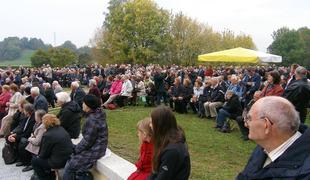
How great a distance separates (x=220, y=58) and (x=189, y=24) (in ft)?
95.9

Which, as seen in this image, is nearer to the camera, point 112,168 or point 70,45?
point 112,168

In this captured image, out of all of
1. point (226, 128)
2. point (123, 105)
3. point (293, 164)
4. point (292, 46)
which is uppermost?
point (292, 46)

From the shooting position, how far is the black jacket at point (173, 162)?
3.74 meters

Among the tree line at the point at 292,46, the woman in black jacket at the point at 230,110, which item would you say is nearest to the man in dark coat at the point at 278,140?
the woman in black jacket at the point at 230,110

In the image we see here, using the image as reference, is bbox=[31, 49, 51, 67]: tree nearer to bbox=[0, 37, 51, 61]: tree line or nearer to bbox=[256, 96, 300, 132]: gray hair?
bbox=[0, 37, 51, 61]: tree line

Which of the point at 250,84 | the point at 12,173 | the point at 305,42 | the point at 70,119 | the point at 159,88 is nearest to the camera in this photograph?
the point at 12,173

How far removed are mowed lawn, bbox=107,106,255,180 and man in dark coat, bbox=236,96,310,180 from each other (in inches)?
133

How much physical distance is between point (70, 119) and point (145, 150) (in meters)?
3.90

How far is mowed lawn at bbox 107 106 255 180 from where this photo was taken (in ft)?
21.3

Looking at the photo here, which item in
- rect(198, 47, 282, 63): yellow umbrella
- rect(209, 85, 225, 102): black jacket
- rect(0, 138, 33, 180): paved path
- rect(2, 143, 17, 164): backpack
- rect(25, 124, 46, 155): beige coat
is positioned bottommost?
rect(0, 138, 33, 180): paved path

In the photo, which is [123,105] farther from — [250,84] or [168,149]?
[168,149]

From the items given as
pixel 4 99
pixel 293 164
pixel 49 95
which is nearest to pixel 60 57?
pixel 49 95

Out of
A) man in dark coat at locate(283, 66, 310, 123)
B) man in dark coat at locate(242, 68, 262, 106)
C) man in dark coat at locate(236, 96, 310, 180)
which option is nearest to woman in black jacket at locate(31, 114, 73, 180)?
man in dark coat at locate(283, 66, 310, 123)

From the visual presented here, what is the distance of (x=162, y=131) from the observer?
3.91m
